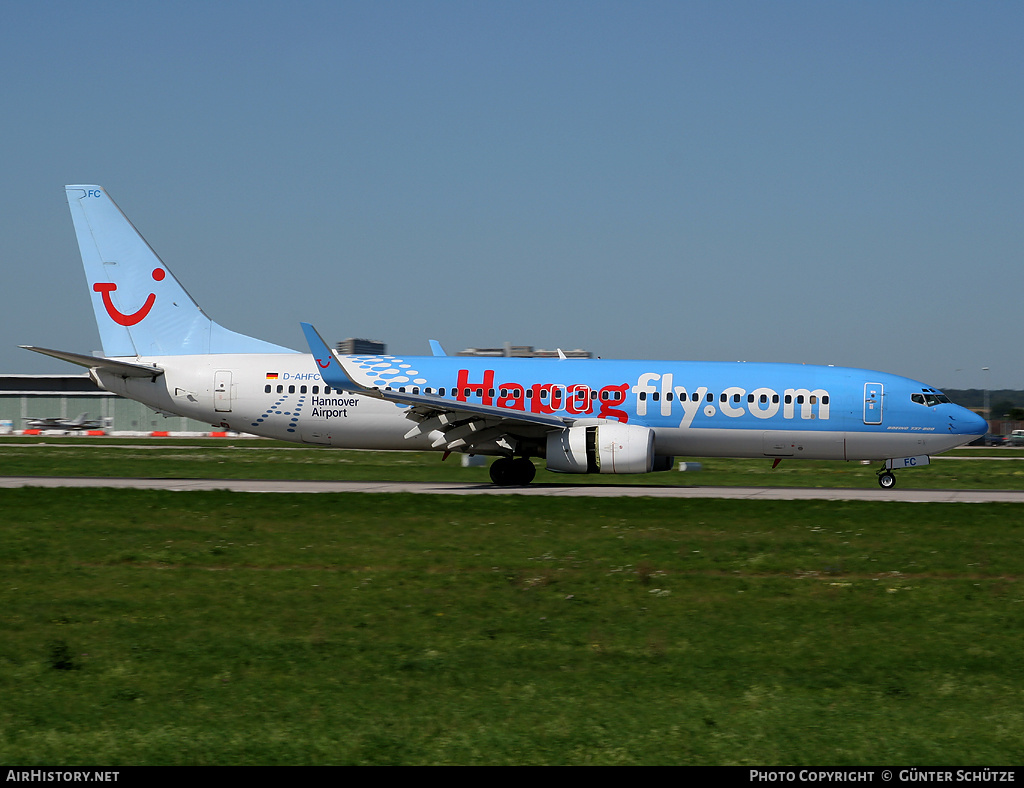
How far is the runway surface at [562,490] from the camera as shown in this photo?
26781mm

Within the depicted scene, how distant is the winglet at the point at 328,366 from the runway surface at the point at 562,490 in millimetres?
2970

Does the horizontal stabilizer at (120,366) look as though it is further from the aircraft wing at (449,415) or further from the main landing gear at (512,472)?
the main landing gear at (512,472)

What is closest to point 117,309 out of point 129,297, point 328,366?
point 129,297

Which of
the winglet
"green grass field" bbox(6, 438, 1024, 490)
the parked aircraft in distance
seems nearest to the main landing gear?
"green grass field" bbox(6, 438, 1024, 490)

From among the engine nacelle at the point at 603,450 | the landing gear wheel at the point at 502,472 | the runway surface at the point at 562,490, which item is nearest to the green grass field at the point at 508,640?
the runway surface at the point at 562,490

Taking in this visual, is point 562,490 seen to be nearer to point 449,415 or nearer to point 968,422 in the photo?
point 449,415

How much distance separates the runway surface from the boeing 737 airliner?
1.11 metres

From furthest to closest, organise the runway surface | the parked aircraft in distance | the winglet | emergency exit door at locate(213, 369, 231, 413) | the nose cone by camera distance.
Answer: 1. the parked aircraft in distance
2. emergency exit door at locate(213, 369, 231, 413)
3. the nose cone
4. the winglet
5. the runway surface

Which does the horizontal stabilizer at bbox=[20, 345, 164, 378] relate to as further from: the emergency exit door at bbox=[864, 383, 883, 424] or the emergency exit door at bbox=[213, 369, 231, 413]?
the emergency exit door at bbox=[864, 383, 883, 424]

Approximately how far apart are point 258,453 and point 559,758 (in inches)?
1856

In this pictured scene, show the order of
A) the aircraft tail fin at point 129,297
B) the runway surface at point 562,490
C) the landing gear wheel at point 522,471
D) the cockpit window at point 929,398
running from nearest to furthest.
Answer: the runway surface at point 562,490, the cockpit window at point 929,398, the landing gear wheel at point 522,471, the aircraft tail fin at point 129,297

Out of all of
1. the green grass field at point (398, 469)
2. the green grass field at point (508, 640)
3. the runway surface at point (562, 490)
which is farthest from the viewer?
the green grass field at point (398, 469)

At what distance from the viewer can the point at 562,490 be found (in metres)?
28.4

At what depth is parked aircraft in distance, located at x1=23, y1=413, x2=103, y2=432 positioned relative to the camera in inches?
3915
